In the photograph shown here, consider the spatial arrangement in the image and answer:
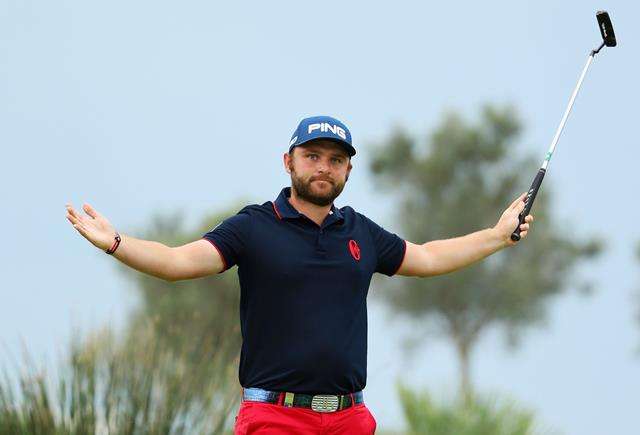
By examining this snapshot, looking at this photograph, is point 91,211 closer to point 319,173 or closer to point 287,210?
point 287,210

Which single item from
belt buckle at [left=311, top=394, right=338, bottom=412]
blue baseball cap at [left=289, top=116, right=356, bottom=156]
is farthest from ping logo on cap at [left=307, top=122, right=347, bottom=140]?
belt buckle at [left=311, top=394, right=338, bottom=412]

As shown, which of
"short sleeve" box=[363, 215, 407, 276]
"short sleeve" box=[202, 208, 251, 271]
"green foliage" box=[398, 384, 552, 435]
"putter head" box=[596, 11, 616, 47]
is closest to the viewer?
"short sleeve" box=[202, 208, 251, 271]

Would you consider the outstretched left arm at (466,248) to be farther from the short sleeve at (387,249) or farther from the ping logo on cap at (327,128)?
the ping logo on cap at (327,128)

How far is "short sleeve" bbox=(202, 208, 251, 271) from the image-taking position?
5.89m

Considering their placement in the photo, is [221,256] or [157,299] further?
[157,299]

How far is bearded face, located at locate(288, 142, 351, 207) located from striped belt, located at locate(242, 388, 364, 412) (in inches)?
40.7

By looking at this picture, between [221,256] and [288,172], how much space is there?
26.5 inches

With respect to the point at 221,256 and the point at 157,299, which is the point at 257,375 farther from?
the point at 157,299

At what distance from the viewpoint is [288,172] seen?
625cm

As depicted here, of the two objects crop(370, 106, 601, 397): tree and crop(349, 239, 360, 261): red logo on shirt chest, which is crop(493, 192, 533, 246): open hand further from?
crop(370, 106, 601, 397): tree

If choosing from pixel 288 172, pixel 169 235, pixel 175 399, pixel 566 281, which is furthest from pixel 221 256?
pixel 566 281

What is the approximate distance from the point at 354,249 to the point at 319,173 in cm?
45

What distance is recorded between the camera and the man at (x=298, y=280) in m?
5.71

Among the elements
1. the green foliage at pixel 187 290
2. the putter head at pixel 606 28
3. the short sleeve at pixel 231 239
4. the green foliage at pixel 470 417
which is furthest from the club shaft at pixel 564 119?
the green foliage at pixel 187 290
